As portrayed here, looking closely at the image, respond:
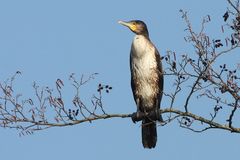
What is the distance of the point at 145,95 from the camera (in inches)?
394

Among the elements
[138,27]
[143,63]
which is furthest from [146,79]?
[138,27]

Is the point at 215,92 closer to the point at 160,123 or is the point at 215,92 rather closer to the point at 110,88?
the point at 160,123

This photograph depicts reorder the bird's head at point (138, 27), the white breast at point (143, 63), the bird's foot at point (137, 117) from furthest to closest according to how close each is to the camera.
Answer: the bird's head at point (138, 27)
the white breast at point (143, 63)
the bird's foot at point (137, 117)

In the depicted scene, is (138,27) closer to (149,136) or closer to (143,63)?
(143,63)

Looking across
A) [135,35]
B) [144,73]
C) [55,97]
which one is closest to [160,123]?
[55,97]

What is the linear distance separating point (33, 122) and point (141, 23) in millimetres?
3559

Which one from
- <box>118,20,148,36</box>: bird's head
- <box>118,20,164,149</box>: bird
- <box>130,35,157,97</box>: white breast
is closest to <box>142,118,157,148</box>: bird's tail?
<box>118,20,164,149</box>: bird

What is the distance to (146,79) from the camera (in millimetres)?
9828

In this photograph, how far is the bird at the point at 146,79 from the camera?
982cm

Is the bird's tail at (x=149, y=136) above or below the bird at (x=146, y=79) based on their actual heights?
below

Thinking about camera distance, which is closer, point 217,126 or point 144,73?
point 217,126

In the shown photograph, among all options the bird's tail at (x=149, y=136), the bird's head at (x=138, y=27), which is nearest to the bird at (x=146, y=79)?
the bird's tail at (x=149, y=136)

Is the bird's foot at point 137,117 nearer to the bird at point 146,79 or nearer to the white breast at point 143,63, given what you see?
the bird at point 146,79

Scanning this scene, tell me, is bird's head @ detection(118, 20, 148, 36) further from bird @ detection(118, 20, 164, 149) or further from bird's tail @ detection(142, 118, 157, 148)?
bird's tail @ detection(142, 118, 157, 148)
